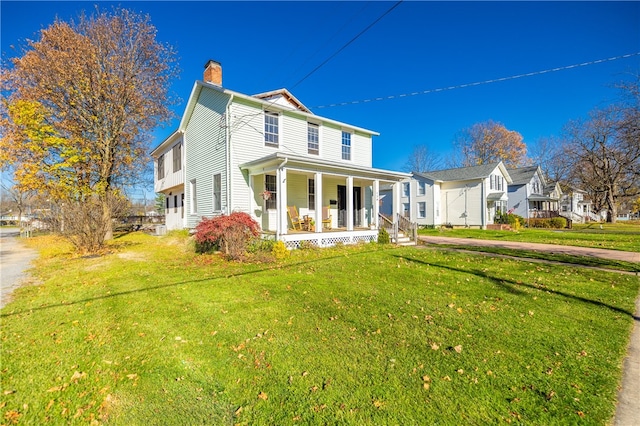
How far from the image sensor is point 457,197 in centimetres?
2773

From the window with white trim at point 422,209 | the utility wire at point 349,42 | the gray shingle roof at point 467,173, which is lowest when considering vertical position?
the window with white trim at point 422,209

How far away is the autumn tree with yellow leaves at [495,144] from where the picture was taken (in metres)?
40.8

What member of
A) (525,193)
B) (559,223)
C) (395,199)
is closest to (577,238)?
(395,199)

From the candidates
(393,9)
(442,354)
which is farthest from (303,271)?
(393,9)

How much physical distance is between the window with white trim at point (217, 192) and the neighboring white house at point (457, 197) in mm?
19544

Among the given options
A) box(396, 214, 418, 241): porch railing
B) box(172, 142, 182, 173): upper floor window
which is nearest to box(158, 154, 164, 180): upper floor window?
box(172, 142, 182, 173): upper floor window

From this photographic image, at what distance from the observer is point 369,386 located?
2920mm

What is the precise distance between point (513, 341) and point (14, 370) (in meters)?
6.19

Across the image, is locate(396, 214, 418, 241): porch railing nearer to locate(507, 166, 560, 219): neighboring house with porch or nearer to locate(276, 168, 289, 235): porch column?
locate(276, 168, 289, 235): porch column

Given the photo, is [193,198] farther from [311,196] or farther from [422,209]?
[422,209]

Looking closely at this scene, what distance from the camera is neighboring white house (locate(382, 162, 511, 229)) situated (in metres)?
26.1

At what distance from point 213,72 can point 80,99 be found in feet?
25.3

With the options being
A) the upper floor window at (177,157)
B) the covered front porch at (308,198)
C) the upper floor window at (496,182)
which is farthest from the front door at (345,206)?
the upper floor window at (496,182)

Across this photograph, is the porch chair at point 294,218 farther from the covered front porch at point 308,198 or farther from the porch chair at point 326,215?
the porch chair at point 326,215
